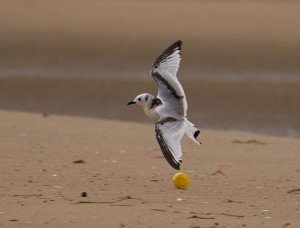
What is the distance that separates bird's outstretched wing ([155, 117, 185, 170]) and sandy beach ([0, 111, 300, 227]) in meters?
0.26

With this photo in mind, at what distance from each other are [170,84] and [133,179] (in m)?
0.78

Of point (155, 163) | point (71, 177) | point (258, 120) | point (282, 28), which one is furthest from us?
point (282, 28)

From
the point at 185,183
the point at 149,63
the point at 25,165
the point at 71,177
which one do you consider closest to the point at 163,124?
the point at 185,183

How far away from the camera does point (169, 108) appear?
806cm

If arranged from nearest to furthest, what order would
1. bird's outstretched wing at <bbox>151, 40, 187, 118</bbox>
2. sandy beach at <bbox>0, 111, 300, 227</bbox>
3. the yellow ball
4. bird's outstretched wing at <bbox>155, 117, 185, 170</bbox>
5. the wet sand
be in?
1. sandy beach at <bbox>0, 111, 300, 227</bbox>
2. bird's outstretched wing at <bbox>155, 117, 185, 170</bbox>
3. the yellow ball
4. bird's outstretched wing at <bbox>151, 40, 187, 118</bbox>
5. the wet sand

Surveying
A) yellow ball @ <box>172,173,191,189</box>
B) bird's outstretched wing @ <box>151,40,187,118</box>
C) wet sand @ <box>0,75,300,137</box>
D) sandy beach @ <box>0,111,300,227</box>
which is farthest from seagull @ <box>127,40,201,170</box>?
wet sand @ <box>0,75,300,137</box>

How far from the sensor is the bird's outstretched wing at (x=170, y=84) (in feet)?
26.5

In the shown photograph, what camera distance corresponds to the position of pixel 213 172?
8.79m

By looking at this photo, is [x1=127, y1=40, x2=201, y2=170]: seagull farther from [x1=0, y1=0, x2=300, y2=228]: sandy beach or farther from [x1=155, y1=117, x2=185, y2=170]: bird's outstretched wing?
[x1=0, y1=0, x2=300, y2=228]: sandy beach

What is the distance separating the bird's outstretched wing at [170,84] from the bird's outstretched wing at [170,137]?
0.28 feet

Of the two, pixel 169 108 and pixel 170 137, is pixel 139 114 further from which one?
pixel 170 137

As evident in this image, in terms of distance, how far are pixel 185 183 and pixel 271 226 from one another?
53.8 inches

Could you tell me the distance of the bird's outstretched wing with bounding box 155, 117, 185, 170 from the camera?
765 cm

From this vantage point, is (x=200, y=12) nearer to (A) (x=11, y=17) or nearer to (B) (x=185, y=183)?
(A) (x=11, y=17)
